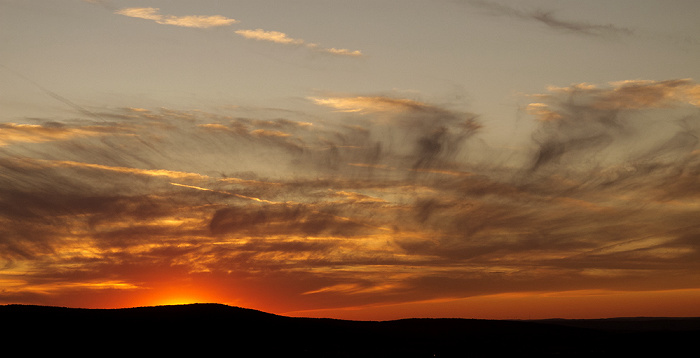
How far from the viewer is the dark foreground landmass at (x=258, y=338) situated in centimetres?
6544

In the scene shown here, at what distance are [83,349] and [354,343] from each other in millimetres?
27766

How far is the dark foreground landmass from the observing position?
6544 centimetres

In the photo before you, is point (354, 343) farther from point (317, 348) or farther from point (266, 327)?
point (266, 327)

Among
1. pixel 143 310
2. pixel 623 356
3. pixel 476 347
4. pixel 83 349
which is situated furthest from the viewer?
pixel 143 310

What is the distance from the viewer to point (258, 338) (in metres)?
76.6

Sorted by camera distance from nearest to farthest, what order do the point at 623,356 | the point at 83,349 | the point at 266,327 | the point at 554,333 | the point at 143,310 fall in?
the point at 83,349 < the point at 623,356 < the point at 266,327 < the point at 143,310 < the point at 554,333

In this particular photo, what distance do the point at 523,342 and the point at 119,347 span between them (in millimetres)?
48348

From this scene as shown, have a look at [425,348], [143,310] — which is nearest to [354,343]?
[425,348]

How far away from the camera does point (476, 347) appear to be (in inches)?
3108

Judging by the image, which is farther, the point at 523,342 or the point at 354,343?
the point at 523,342

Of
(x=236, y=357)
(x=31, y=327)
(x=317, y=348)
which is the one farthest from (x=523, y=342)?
(x=31, y=327)

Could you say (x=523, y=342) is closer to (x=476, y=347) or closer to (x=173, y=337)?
(x=476, y=347)

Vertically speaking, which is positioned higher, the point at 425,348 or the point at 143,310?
the point at 143,310

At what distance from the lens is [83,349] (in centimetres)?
6266
